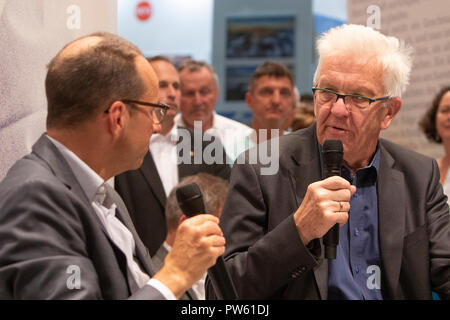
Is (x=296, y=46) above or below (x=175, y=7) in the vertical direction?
below

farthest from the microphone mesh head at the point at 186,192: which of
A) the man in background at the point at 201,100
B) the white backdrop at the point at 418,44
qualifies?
the man in background at the point at 201,100

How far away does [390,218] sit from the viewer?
6.61ft

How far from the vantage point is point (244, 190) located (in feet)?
6.46

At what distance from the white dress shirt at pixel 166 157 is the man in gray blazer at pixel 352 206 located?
1436 mm

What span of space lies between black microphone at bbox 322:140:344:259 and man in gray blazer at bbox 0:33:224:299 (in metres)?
0.39

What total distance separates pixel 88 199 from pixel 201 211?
298mm

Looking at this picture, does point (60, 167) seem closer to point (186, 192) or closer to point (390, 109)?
point (186, 192)

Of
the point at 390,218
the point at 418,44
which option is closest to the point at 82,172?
the point at 390,218

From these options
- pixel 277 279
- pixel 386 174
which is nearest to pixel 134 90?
pixel 277 279

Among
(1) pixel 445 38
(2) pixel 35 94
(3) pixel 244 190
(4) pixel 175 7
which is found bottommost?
(3) pixel 244 190

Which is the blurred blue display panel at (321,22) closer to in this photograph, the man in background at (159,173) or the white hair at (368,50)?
the man in background at (159,173)

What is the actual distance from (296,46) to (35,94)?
20.2 ft
